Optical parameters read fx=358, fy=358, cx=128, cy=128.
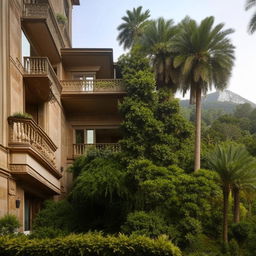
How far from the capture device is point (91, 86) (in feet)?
76.6

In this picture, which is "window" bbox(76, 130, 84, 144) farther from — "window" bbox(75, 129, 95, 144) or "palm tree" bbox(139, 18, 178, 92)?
"palm tree" bbox(139, 18, 178, 92)

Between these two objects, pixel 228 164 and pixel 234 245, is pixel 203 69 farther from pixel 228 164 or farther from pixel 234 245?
pixel 234 245

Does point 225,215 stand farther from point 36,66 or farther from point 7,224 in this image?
point 36,66

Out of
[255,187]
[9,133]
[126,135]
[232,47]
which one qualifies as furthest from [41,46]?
[255,187]

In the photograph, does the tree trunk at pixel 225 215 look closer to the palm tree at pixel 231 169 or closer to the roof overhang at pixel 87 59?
the palm tree at pixel 231 169

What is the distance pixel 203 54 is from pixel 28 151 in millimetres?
13660

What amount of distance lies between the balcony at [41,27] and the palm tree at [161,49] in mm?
6148

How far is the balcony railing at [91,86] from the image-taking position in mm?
23172

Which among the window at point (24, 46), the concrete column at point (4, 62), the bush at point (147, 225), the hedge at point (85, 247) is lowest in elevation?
the bush at point (147, 225)

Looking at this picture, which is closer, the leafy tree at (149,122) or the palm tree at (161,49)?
the leafy tree at (149,122)

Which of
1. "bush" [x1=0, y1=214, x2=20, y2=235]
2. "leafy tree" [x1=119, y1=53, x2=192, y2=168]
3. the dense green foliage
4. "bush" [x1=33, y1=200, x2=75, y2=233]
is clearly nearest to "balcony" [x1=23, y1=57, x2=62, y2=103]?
the dense green foliage

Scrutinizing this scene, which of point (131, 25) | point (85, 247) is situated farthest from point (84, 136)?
point (131, 25)

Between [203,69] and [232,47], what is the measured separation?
246 centimetres

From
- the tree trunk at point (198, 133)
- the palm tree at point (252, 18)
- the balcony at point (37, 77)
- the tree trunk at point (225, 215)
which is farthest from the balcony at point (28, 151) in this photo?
the palm tree at point (252, 18)
